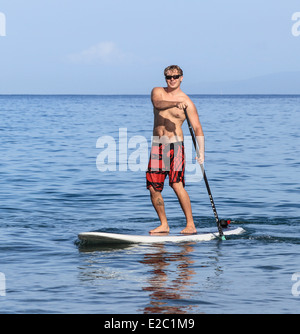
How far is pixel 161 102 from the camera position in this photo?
1122 cm

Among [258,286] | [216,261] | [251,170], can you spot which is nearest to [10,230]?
[216,261]

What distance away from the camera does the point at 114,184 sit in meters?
19.6

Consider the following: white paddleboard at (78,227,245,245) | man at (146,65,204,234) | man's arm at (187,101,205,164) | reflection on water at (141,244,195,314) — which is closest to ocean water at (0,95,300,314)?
reflection on water at (141,244,195,314)

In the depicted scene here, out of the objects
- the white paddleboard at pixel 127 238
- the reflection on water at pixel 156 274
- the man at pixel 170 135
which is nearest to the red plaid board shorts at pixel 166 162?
the man at pixel 170 135

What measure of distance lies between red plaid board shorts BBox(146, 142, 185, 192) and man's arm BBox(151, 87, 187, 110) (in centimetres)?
59

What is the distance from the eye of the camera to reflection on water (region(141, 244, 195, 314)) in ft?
25.7

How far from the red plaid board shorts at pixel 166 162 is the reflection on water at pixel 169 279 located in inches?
41.5

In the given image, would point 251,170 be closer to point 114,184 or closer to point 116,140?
point 114,184

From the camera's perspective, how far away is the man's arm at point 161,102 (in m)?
11.1

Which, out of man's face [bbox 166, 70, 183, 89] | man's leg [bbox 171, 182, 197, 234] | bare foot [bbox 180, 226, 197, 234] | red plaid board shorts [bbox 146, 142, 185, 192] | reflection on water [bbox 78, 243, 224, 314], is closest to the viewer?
reflection on water [bbox 78, 243, 224, 314]

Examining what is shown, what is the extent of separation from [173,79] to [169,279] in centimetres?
337

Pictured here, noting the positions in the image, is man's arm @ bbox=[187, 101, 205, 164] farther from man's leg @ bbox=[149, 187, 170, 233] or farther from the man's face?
man's leg @ bbox=[149, 187, 170, 233]

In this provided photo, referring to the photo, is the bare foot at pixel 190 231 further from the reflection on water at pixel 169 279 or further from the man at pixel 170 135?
the reflection on water at pixel 169 279
